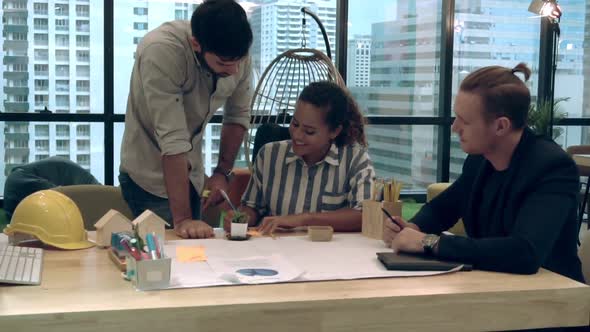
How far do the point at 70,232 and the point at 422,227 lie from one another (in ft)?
3.33

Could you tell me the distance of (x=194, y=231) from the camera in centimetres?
203

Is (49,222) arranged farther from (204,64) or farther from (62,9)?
(62,9)

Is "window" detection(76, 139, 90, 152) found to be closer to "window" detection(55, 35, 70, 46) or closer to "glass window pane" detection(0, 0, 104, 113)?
"glass window pane" detection(0, 0, 104, 113)

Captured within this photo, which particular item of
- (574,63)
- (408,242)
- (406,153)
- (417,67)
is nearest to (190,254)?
(408,242)

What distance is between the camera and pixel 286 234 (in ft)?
6.99

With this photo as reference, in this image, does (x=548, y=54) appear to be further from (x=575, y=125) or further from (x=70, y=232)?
(x=70, y=232)

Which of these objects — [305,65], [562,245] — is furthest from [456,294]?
Answer: [305,65]

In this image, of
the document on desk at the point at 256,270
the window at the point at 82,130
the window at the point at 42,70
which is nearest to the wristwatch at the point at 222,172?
the document on desk at the point at 256,270

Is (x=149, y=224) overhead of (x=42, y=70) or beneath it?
beneath

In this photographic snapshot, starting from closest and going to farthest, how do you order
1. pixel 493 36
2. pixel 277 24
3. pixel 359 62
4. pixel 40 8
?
pixel 40 8 → pixel 277 24 → pixel 359 62 → pixel 493 36

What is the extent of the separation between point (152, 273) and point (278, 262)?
360mm

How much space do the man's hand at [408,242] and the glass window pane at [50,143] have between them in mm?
4279

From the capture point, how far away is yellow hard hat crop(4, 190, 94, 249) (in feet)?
6.09

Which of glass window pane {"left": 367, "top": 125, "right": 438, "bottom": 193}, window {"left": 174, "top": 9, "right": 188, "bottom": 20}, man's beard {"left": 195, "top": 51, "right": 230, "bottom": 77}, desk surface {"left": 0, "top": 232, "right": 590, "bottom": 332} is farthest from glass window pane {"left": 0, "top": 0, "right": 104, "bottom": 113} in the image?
desk surface {"left": 0, "top": 232, "right": 590, "bottom": 332}
